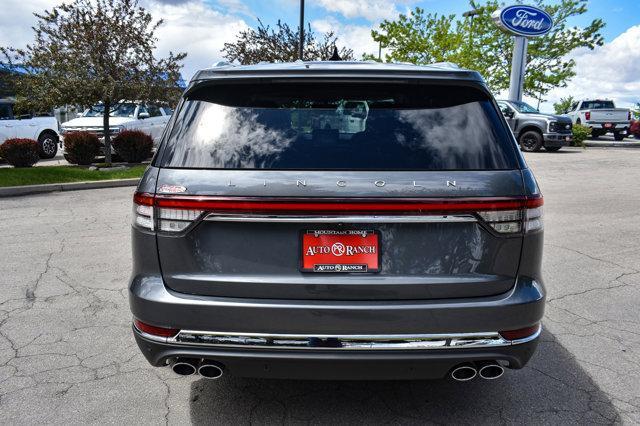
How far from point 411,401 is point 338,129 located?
5.39 ft

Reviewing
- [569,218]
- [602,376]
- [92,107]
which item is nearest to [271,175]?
[602,376]

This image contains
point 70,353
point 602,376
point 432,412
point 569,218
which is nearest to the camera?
point 432,412

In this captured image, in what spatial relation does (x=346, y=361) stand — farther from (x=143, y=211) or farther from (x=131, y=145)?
(x=131, y=145)

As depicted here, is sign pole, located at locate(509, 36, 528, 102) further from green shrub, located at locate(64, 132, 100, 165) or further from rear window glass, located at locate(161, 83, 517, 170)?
rear window glass, located at locate(161, 83, 517, 170)

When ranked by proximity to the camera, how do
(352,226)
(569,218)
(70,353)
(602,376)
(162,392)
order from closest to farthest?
(352,226)
(162,392)
(602,376)
(70,353)
(569,218)

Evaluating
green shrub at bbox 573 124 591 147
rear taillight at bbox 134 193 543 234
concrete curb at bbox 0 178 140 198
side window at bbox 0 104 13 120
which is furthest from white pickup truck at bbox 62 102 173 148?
green shrub at bbox 573 124 591 147

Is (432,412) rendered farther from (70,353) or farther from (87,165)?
(87,165)

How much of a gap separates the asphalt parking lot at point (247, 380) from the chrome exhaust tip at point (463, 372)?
19.2 inches

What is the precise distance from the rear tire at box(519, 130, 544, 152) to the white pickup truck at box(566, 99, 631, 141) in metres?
9.35

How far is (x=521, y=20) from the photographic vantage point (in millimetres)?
24781

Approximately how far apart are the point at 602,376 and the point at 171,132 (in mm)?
3013

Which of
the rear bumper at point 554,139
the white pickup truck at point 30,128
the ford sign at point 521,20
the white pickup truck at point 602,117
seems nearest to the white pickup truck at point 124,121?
the white pickup truck at point 30,128

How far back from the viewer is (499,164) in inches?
96.8

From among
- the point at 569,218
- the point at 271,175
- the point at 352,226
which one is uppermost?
the point at 271,175
